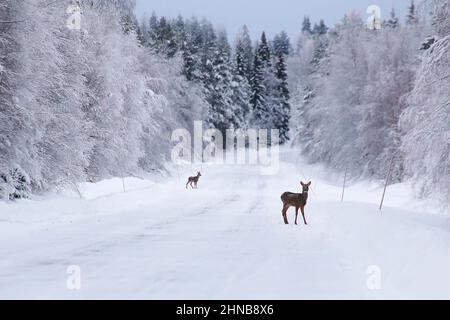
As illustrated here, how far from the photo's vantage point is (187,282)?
22.2 feet

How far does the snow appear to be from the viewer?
21.4 feet

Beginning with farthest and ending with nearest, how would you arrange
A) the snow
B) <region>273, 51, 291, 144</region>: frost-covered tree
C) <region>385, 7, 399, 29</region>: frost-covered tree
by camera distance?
<region>273, 51, 291, 144</region>: frost-covered tree, <region>385, 7, 399, 29</region>: frost-covered tree, the snow

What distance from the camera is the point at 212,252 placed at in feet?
30.0

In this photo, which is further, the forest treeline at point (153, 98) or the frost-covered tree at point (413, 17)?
the forest treeline at point (153, 98)

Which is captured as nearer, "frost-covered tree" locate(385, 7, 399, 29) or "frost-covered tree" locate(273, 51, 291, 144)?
"frost-covered tree" locate(385, 7, 399, 29)

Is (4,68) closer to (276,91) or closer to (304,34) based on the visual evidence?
(276,91)

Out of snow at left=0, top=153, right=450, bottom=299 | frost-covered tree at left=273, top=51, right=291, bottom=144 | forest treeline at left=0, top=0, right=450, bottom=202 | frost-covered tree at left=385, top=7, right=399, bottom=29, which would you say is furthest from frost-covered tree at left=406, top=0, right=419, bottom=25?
frost-covered tree at left=273, top=51, right=291, bottom=144

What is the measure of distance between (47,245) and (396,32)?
116ft

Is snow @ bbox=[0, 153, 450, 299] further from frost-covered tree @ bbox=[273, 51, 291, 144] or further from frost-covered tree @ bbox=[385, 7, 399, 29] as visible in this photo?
frost-covered tree @ bbox=[273, 51, 291, 144]

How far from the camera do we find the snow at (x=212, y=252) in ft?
21.4

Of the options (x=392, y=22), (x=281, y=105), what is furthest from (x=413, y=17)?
(x=281, y=105)

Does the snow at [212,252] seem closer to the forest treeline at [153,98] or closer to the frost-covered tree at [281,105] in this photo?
the forest treeline at [153,98]

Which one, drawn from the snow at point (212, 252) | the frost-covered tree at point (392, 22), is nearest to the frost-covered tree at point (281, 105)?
the frost-covered tree at point (392, 22)
